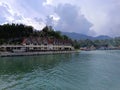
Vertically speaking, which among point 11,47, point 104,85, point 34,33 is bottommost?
point 104,85

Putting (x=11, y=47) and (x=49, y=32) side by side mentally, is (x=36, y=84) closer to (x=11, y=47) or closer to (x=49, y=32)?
(x=11, y=47)

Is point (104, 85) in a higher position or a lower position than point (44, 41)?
lower

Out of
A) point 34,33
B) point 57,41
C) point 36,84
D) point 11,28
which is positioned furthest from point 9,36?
point 36,84

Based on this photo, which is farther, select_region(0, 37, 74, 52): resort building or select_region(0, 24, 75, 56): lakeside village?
select_region(0, 24, 75, 56): lakeside village

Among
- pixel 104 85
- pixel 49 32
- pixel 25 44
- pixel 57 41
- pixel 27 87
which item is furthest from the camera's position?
pixel 49 32

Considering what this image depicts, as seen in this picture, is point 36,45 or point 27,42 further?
point 36,45

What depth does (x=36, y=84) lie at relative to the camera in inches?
1054

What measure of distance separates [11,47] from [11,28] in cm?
3005

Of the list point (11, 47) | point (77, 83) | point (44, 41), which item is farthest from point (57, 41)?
point (77, 83)

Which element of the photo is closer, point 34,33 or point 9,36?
point 9,36

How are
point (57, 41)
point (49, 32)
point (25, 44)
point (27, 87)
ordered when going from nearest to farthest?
point (27, 87) < point (25, 44) < point (57, 41) < point (49, 32)

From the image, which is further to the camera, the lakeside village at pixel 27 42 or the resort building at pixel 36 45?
the lakeside village at pixel 27 42

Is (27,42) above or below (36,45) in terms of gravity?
above

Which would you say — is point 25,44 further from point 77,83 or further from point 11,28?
point 77,83
